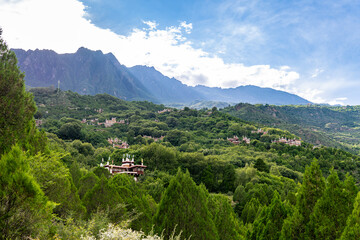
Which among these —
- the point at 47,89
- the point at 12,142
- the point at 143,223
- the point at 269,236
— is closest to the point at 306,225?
the point at 269,236

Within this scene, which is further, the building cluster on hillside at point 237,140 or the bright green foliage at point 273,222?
the building cluster on hillside at point 237,140

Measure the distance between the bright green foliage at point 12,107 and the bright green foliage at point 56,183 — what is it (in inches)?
41.2

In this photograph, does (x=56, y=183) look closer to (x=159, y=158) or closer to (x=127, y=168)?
(x=127, y=168)

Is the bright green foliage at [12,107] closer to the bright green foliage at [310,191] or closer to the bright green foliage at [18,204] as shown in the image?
the bright green foliage at [18,204]

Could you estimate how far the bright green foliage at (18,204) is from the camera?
479 cm

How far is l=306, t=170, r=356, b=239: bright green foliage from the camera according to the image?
671 cm

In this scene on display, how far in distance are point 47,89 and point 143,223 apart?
425ft

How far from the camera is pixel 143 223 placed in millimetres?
10641

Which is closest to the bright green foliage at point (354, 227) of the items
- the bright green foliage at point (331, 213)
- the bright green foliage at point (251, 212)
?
the bright green foliage at point (331, 213)

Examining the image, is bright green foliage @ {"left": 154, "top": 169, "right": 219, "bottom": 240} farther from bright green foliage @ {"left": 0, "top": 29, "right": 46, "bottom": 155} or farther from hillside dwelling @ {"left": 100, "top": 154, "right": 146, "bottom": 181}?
hillside dwelling @ {"left": 100, "top": 154, "right": 146, "bottom": 181}

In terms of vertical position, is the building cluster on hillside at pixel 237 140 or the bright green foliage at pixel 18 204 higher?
the bright green foliage at pixel 18 204

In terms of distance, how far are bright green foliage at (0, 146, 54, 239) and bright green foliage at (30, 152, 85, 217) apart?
3.35m

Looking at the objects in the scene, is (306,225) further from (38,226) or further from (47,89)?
(47,89)

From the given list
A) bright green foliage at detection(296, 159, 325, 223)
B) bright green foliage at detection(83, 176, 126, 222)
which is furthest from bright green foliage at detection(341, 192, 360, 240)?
bright green foliage at detection(83, 176, 126, 222)
